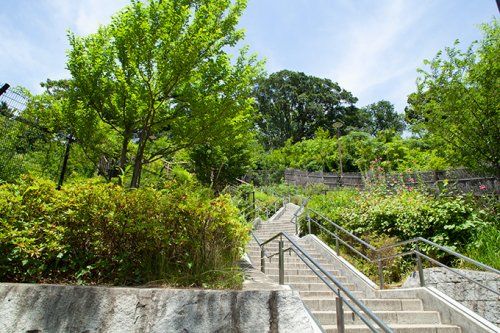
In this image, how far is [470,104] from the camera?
29.5ft

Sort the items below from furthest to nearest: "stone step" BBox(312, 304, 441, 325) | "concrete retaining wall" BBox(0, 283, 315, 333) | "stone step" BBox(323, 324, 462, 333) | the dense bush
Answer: "stone step" BBox(312, 304, 441, 325) → "stone step" BBox(323, 324, 462, 333) → the dense bush → "concrete retaining wall" BBox(0, 283, 315, 333)

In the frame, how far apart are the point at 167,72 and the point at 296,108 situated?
43708 millimetres

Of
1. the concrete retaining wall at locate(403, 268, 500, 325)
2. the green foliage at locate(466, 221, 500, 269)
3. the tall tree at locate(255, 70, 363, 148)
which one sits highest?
the tall tree at locate(255, 70, 363, 148)

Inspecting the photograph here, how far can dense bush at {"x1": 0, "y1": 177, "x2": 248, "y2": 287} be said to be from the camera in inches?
143

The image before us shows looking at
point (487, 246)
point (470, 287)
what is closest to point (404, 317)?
point (470, 287)

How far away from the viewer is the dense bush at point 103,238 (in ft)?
11.9

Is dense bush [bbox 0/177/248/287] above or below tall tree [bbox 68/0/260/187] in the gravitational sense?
below

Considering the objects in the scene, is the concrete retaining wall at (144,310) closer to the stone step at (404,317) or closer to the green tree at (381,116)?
the stone step at (404,317)

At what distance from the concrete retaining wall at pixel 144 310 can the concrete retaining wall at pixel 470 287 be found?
4.39 metres

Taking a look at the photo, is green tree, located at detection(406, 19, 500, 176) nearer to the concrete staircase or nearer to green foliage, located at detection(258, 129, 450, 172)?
the concrete staircase

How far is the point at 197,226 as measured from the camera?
405 cm

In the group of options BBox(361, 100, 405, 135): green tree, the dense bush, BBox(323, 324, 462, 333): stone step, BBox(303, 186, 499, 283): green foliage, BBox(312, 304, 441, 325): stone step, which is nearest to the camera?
the dense bush

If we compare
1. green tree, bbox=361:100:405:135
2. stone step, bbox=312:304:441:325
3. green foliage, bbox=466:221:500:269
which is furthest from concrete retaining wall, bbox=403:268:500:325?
green tree, bbox=361:100:405:135

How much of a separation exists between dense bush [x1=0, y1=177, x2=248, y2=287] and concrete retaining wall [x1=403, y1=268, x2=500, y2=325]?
15.0ft
